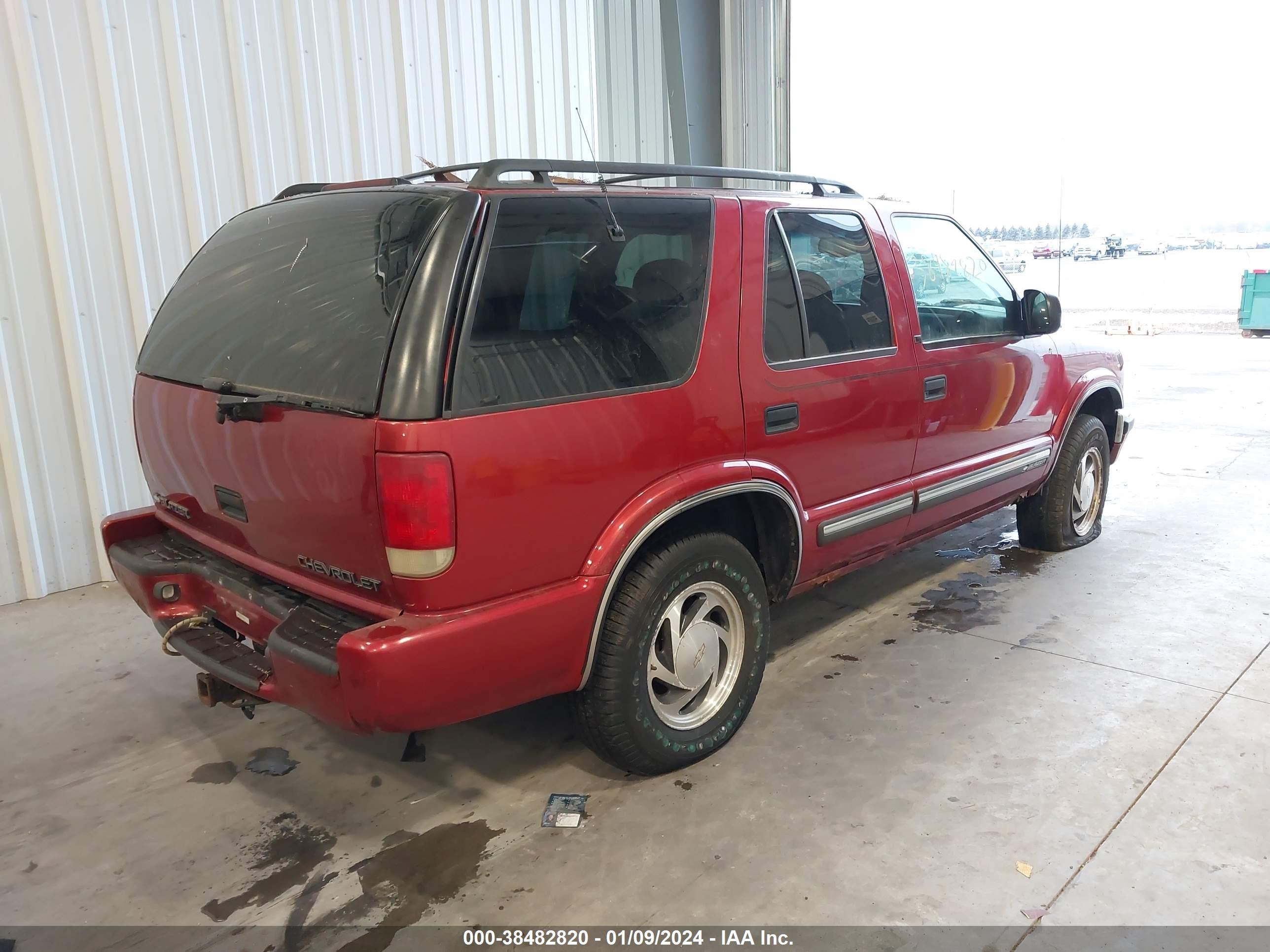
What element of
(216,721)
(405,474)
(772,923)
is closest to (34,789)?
(216,721)

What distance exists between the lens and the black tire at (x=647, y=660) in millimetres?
2670

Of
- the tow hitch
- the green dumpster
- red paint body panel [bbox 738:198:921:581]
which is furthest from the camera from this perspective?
the green dumpster

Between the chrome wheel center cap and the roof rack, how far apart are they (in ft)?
4.78

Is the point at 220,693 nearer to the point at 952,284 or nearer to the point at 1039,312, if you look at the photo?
the point at 952,284

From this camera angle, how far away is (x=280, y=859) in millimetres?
2607

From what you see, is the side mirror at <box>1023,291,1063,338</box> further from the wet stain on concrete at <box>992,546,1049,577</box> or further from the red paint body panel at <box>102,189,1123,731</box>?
the wet stain on concrete at <box>992,546,1049,577</box>

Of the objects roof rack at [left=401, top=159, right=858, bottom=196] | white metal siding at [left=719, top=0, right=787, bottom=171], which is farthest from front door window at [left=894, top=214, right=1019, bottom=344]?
white metal siding at [left=719, top=0, right=787, bottom=171]

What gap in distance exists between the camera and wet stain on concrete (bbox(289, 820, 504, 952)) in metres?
2.31

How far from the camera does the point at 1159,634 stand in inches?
154

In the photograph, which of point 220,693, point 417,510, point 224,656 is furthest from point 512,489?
point 220,693

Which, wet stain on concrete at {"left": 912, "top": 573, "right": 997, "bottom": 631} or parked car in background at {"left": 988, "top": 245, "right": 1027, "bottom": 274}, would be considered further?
parked car in background at {"left": 988, "top": 245, "right": 1027, "bottom": 274}

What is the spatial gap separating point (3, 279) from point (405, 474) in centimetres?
357

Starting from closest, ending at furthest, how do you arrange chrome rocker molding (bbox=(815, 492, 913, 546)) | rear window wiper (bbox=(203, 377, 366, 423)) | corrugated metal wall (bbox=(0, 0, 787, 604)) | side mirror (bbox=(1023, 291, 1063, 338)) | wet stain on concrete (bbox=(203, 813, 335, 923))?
rear window wiper (bbox=(203, 377, 366, 423)) < wet stain on concrete (bbox=(203, 813, 335, 923)) < chrome rocker molding (bbox=(815, 492, 913, 546)) < side mirror (bbox=(1023, 291, 1063, 338)) < corrugated metal wall (bbox=(0, 0, 787, 604))

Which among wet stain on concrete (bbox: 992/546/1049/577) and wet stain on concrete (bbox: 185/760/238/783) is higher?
wet stain on concrete (bbox: 185/760/238/783)
